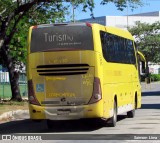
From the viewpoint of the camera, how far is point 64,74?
16.2 meters

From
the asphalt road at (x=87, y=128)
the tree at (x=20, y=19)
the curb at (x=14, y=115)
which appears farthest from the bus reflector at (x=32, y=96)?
the tree at (x=20, y=19)

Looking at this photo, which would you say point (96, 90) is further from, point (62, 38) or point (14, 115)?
point (14, 115)

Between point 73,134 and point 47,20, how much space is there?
17.2m

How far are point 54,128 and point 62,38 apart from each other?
3.26 meters

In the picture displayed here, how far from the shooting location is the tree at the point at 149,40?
8431 centimetres

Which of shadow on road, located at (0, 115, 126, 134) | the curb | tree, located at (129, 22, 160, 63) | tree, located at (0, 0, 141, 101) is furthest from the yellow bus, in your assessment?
tree, located at (129, 22, 160, 63)

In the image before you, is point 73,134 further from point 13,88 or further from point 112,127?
point 13,88

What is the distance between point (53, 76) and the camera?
1628cm

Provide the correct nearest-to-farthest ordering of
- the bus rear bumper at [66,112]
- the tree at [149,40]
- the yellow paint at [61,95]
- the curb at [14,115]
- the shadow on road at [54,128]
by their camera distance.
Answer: the bus rear bumper at [66,112] < the yellow paint at [61,95] < the shadow on road at [54,128] < the curb at [14,115] < the tree at [149,40]

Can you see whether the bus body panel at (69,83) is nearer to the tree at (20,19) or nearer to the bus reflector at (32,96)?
the bus reflector at (32,96)

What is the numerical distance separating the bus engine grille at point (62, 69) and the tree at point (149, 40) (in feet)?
223

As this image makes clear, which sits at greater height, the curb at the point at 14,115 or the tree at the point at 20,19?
the tree at the point at 20,19

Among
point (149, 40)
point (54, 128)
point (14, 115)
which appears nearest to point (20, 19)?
point (14, 115)

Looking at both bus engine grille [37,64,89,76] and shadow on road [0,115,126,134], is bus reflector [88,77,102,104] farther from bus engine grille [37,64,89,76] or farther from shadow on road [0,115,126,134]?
shadow on road [0,115,126,134]
